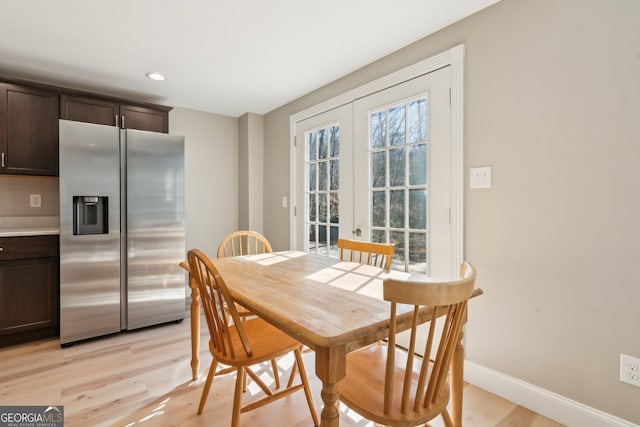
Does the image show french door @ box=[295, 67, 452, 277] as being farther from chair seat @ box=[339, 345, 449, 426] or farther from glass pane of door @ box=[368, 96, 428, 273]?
chair seat @ box=[339, 345, 449, 426]

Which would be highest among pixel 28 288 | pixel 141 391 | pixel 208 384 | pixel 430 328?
pixel 430 328

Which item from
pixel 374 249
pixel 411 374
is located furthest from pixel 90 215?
pixel 411 374

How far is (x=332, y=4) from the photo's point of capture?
1873 millimetres

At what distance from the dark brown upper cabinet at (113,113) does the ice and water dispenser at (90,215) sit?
2.64 ft

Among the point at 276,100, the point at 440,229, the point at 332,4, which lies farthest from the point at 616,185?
the point at 276,100

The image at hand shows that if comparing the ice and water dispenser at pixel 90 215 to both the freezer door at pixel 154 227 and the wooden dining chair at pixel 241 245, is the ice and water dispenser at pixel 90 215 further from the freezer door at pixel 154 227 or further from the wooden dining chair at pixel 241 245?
the wooden dining chair at pixel 241 245

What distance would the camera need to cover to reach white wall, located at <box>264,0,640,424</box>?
146 centimetres

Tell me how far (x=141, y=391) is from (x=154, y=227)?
143 cm

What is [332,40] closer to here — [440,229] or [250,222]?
[440,229]

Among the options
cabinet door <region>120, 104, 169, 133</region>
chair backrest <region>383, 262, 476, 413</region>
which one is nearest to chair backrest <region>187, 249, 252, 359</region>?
chair backrest <region>383, 262, 476, 413</region>

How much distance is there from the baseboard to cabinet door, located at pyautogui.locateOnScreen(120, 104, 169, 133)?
3.44m

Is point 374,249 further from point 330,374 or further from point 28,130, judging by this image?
point 28,130

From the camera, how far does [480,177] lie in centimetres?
195

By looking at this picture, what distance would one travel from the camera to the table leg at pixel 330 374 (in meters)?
0.97
